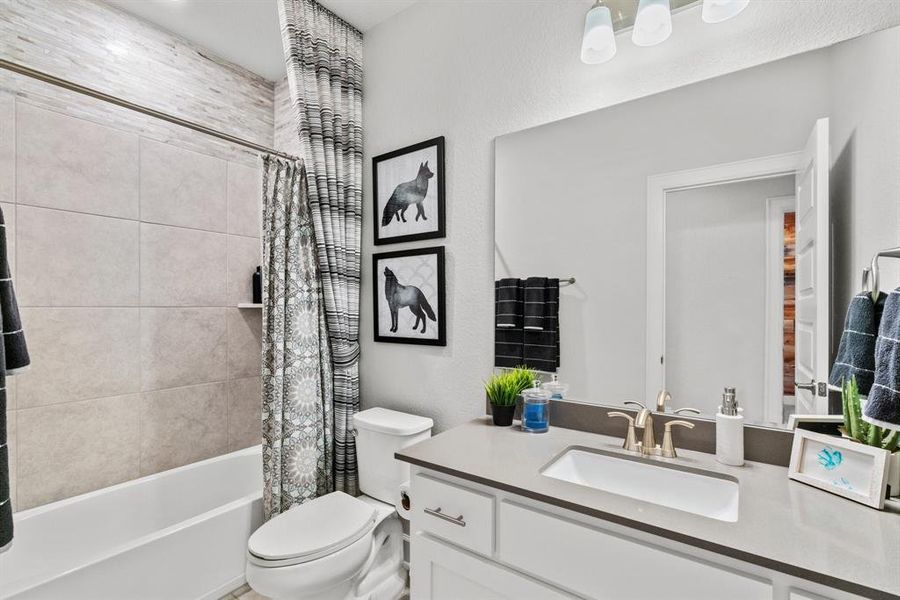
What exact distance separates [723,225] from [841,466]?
0.68 metres

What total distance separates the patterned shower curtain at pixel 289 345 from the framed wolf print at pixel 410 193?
367mm

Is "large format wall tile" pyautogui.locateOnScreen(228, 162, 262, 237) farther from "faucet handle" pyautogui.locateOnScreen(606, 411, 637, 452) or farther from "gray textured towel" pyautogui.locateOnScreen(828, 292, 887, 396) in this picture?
"gray textured towel" pyautogui.locateOnScreen(828, 292, 887, 396)

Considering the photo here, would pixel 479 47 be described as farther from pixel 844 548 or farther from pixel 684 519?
pixel 844 548

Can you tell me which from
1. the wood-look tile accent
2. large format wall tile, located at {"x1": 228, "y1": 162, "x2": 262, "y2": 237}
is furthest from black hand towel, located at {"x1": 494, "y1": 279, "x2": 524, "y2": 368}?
the wood-look tile accent

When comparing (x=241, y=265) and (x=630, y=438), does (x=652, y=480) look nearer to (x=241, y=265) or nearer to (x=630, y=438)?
(x=630, y=438)

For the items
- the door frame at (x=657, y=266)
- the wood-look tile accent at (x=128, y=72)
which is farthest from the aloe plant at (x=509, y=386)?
the wood-look tile accent at (x=128, y=72)

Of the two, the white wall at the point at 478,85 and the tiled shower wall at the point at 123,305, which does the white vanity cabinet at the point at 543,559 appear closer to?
the white wall at the point at 478,85

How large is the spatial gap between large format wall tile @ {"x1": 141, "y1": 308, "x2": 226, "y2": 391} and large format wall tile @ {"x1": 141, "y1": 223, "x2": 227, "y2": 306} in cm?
7

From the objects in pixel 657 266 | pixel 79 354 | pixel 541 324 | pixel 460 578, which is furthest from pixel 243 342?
pixel 657 266

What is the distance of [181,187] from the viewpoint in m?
2.30

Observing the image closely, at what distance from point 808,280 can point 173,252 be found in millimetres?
2711

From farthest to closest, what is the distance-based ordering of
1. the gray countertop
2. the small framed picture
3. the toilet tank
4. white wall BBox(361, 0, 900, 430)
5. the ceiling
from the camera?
the ceiling < the toilet tank < white wall BBox(361, 0, 900, 430) < the small framed picture < the gray countertop

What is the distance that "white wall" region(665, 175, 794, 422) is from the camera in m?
1.22

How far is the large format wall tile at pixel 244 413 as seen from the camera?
8.21 ft
